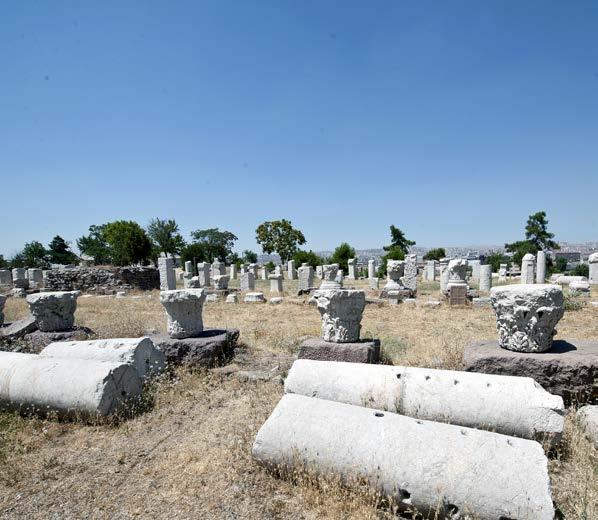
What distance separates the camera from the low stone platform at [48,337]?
7410 mm

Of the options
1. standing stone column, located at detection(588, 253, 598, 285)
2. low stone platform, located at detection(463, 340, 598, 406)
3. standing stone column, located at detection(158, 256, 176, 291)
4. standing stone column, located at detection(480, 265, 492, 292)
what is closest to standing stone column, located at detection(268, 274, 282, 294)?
standing stone column, located at detection(158, 256, 176, 291)

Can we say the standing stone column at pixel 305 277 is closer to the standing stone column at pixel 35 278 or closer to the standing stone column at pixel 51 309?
the standing stone column at pixel 51 309

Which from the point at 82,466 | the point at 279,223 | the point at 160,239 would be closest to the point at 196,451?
the point at 82,466

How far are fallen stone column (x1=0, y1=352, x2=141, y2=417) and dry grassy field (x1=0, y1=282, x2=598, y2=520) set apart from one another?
183 millimetres

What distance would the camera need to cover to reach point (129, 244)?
4406 cm

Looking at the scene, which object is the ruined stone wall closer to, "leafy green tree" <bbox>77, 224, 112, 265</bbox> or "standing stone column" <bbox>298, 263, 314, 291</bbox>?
"standing stone column" <bbox>298, 263, 314, 291</bbox>

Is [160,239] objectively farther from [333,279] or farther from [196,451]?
[196,451]

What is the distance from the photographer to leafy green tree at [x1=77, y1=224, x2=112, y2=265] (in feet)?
178

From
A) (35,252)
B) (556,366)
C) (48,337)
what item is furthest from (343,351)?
(35,252)

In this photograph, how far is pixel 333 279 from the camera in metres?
13.2

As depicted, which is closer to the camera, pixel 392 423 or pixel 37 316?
pixel 392 423

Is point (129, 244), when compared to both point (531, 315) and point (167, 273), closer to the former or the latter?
point (167, 273)

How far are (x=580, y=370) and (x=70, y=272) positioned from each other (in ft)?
76.9

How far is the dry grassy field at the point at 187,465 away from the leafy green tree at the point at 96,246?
52480 millimetres
